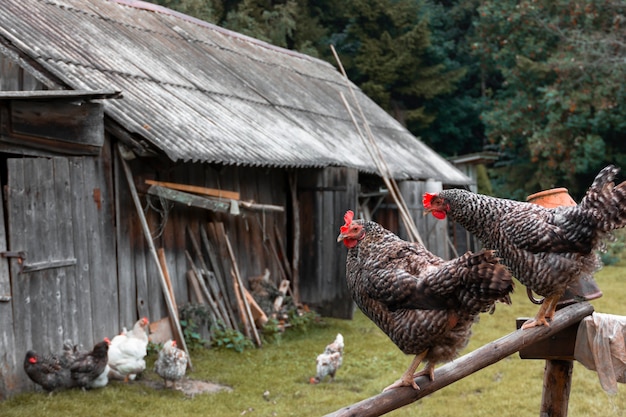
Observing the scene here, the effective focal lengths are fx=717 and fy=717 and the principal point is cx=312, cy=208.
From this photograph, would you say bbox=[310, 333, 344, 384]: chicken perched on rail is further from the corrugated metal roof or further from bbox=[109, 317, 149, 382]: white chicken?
the corrugated metal roof

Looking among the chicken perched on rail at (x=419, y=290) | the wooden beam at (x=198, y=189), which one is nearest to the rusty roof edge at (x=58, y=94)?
the wooden beam at (x=198, y=189)

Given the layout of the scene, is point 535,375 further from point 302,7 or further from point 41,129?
point 302,7

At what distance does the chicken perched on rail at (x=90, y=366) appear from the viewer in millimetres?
7152

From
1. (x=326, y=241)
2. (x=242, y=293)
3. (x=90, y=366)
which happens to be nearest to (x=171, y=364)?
(x=90, y=366)

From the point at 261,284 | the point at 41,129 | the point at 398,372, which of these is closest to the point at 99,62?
the point at 41,129

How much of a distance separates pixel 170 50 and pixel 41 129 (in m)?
5.52

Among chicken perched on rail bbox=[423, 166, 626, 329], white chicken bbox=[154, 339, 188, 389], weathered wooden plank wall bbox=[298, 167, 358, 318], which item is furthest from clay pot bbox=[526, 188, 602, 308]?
weathered wooden plank wall bbox=[298, 167, 358, 318]

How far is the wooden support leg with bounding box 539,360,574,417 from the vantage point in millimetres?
4863

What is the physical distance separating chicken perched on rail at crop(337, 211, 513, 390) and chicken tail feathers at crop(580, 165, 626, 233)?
2.88ft

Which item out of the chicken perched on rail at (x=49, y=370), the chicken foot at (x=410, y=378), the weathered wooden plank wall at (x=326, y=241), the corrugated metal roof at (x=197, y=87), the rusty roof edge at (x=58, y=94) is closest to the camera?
the chicken foot at (x=410, y=378)

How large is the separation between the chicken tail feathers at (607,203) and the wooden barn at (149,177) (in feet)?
14.6

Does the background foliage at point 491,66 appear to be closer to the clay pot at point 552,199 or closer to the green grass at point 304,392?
the green grass at point 304,392

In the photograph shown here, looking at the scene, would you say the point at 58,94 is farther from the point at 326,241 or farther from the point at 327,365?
the point at 326,241

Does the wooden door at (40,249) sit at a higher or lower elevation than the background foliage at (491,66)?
lower
